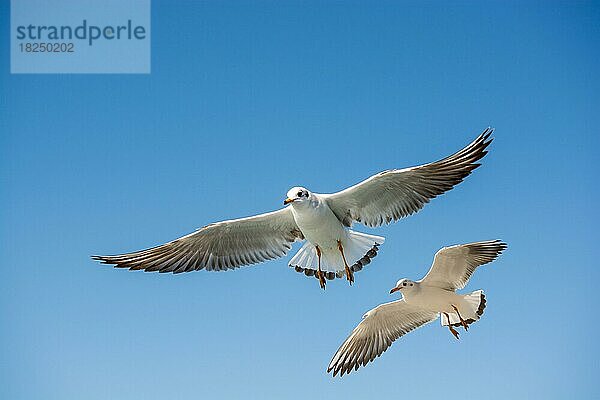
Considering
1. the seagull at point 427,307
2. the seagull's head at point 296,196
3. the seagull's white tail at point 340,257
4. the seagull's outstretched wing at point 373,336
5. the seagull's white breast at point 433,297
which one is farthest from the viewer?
the seagull's outstretched wing at point 373,336

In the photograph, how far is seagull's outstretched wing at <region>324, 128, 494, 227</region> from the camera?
5383 millimetres

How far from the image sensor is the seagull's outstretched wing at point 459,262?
19.2 ft

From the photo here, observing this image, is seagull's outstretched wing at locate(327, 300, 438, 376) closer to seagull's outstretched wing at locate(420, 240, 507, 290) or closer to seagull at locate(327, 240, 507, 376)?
Result: seagull at locate(327, 240, 507, 376)

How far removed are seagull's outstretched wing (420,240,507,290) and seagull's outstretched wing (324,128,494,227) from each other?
0.46 m

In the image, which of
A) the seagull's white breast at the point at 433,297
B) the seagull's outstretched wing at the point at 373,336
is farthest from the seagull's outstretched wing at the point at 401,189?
the seagull's outstretched wing at the point at 373,336

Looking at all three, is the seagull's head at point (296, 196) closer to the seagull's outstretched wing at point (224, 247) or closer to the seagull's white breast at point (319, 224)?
the seagull's white breast at point (319, 224)

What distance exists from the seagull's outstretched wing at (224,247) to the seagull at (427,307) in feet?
2.97

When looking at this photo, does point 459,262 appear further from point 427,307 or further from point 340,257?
point 340,257

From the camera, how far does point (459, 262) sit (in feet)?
19.5

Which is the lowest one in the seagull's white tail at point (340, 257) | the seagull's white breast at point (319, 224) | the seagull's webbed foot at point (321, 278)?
the seagull's webbed foot at point (321, 278)

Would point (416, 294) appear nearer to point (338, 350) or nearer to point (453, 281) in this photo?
point (453, 281)

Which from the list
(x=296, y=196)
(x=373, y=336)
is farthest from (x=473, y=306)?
(x=296, y=196)

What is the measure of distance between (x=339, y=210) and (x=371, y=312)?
1.06 meters

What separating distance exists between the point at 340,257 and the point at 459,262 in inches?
33.2
